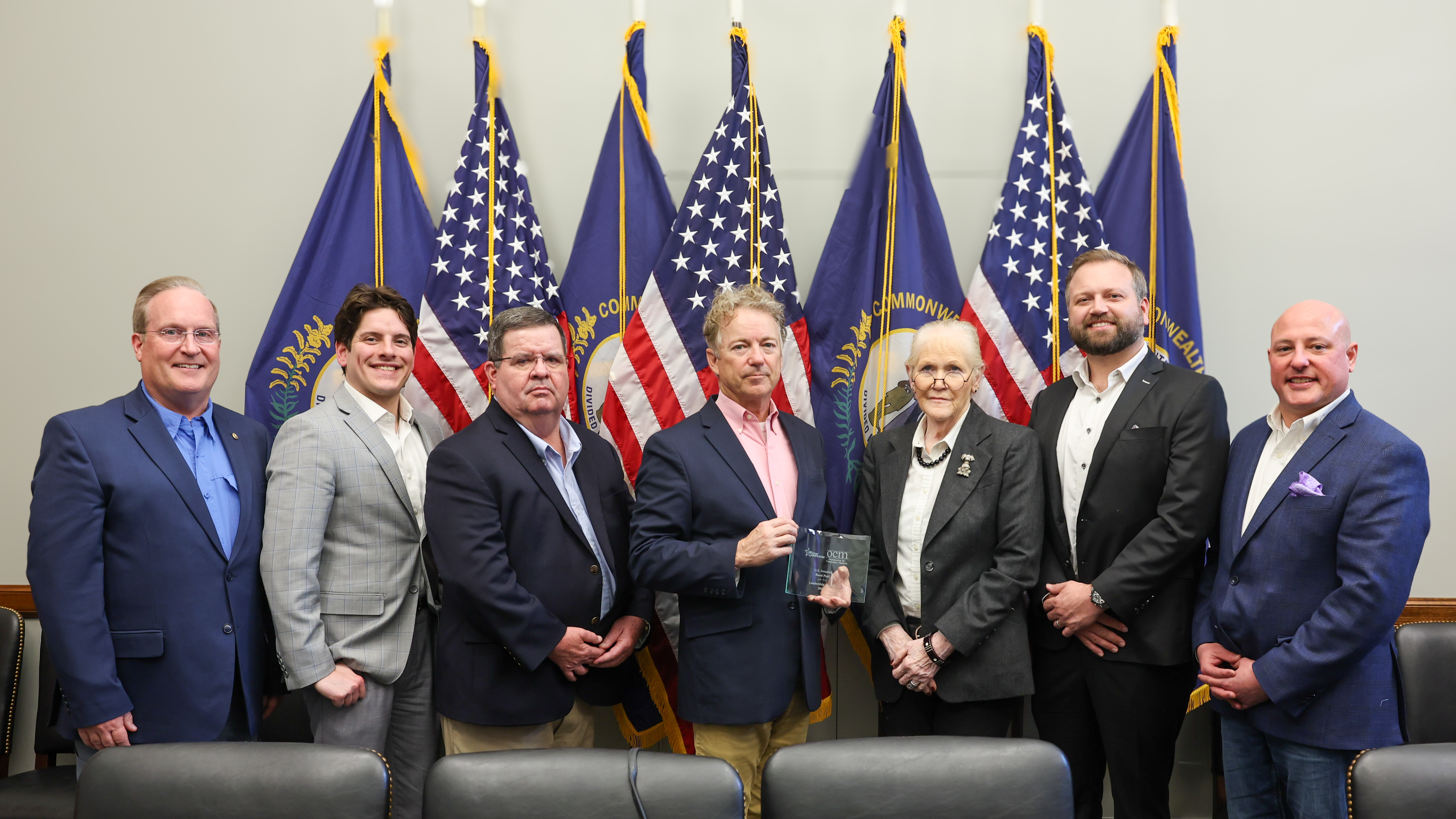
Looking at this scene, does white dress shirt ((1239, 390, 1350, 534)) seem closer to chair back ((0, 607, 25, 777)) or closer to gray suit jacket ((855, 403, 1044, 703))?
gray suit jacket ((855, 403, 1044, 703))

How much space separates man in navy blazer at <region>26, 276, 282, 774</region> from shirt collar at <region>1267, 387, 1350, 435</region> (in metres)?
2.75

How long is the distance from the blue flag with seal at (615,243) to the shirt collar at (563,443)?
49 cm

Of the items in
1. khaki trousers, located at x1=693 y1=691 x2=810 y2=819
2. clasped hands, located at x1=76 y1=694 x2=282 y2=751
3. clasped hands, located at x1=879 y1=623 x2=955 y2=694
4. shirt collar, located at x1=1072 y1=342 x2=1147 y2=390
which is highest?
shirt collar, located at x1=1072 y1=342 x2=1147 y2=390

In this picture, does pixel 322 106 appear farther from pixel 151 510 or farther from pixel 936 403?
pixel 936 403

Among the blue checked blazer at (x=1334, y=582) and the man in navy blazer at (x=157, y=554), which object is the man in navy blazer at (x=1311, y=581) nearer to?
the blue checked blazer at (x=1334, y=582)

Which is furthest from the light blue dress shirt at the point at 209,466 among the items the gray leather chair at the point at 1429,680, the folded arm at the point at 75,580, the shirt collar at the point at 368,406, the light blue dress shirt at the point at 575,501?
the gray leather chair at the point at 1429,680

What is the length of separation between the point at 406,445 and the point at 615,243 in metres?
1.06

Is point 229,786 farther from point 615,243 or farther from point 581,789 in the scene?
point 615,243

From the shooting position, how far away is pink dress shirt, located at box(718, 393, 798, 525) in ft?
A: 7.81

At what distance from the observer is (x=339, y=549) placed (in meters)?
2.26

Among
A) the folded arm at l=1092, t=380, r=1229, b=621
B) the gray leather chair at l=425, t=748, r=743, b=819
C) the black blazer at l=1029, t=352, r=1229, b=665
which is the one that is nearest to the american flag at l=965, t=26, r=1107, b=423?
the black blazer at l=1029, t=352, r=1229, b=665

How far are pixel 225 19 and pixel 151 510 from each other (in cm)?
215

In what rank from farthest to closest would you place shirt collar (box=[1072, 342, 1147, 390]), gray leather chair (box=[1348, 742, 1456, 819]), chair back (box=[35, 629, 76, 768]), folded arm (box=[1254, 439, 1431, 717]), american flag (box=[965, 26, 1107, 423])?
american flag (box=[965, 26, 1107, 423]) → chair back (box=[35, 629, 76, 768]) → shirt collar (box=[1072, 342, 1147, 390]) → folded arm (box=[1254, 439, 1431, 717]) → gray leather chair (box=[1348, 742, 1456, 819])

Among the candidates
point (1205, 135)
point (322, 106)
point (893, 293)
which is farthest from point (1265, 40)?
point (322, 106)
